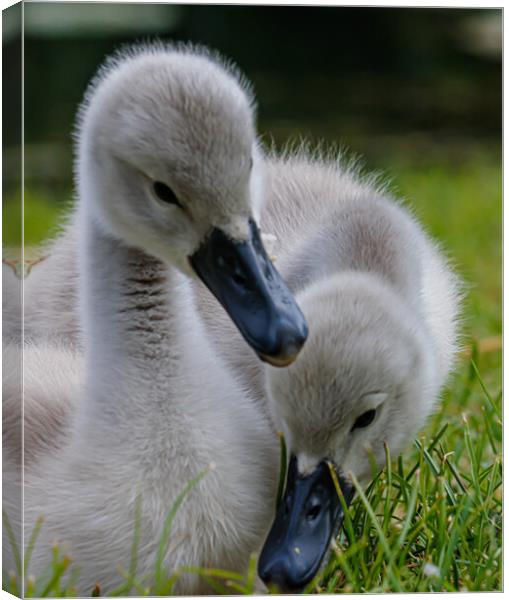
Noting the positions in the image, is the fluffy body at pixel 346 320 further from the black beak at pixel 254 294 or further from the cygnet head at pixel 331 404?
the black beak at pixel 254 294

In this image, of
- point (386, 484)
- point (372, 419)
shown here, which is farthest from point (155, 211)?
point (386, 484)

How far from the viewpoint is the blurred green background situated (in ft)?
8.68

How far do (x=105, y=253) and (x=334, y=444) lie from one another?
1.80 ft

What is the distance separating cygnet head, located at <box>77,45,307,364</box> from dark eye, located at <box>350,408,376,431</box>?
27cm

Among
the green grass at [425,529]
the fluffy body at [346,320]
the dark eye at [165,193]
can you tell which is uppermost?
the dark eye at [165,193]

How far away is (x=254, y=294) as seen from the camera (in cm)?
226

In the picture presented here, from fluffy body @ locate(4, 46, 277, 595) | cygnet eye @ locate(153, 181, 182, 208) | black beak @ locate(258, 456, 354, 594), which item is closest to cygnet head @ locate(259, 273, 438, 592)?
black beak @ locate(258, 456, 354, 594)

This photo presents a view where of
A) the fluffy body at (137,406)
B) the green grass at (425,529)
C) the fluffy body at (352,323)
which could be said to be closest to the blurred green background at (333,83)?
the fluffy body at (137,406)

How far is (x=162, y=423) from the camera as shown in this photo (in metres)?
2.46

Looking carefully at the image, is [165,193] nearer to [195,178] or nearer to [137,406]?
[195,178]

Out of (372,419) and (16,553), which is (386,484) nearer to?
(372,419)

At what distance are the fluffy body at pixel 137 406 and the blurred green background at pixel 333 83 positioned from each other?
0.18 metres

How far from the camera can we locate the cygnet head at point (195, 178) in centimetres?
225

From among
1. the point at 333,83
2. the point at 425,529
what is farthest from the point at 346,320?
the point at 333,83
